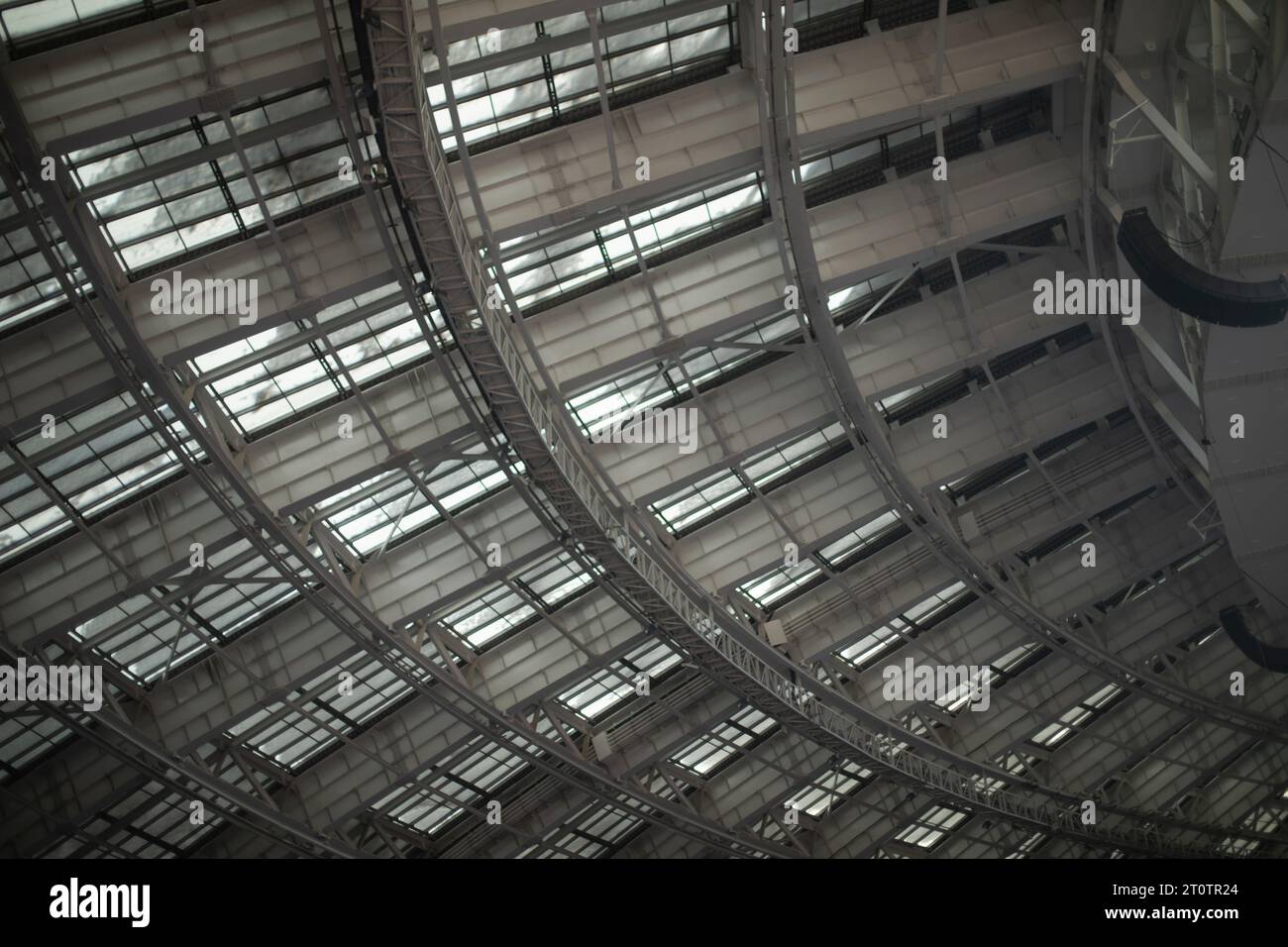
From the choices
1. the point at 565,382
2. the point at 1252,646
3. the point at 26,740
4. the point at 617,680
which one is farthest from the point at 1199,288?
the point at 26,740

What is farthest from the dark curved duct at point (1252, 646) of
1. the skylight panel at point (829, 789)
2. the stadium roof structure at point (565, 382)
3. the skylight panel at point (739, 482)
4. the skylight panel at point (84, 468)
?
the skylight panel at point (84, 468)

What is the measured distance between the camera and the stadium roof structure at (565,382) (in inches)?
706

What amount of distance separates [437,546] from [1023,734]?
22083 mm

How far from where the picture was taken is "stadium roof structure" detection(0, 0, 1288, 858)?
1794 cm

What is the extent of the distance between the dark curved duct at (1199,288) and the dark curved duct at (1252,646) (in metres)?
13.2

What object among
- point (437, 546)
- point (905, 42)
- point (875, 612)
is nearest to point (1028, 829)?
point (875, 612)

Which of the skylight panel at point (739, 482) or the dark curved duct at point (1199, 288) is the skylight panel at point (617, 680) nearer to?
the skylight panel at point (739, 482)

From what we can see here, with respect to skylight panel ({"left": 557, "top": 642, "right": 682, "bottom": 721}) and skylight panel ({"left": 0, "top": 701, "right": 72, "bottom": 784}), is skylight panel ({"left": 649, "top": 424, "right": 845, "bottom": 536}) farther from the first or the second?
skylight panel ({"left": 0, "top": 701, "right": 72, "bottom": 784})

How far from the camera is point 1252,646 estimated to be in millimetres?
28406

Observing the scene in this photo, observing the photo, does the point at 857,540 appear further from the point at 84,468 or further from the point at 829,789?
the point at 84,468

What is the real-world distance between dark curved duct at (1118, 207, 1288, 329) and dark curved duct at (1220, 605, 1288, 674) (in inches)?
521

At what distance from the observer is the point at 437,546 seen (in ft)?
83.6

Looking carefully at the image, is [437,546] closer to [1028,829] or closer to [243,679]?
[243,679]

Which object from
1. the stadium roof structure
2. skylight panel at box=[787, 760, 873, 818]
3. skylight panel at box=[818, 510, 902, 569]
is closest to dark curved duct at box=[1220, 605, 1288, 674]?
the stadium roof structure
